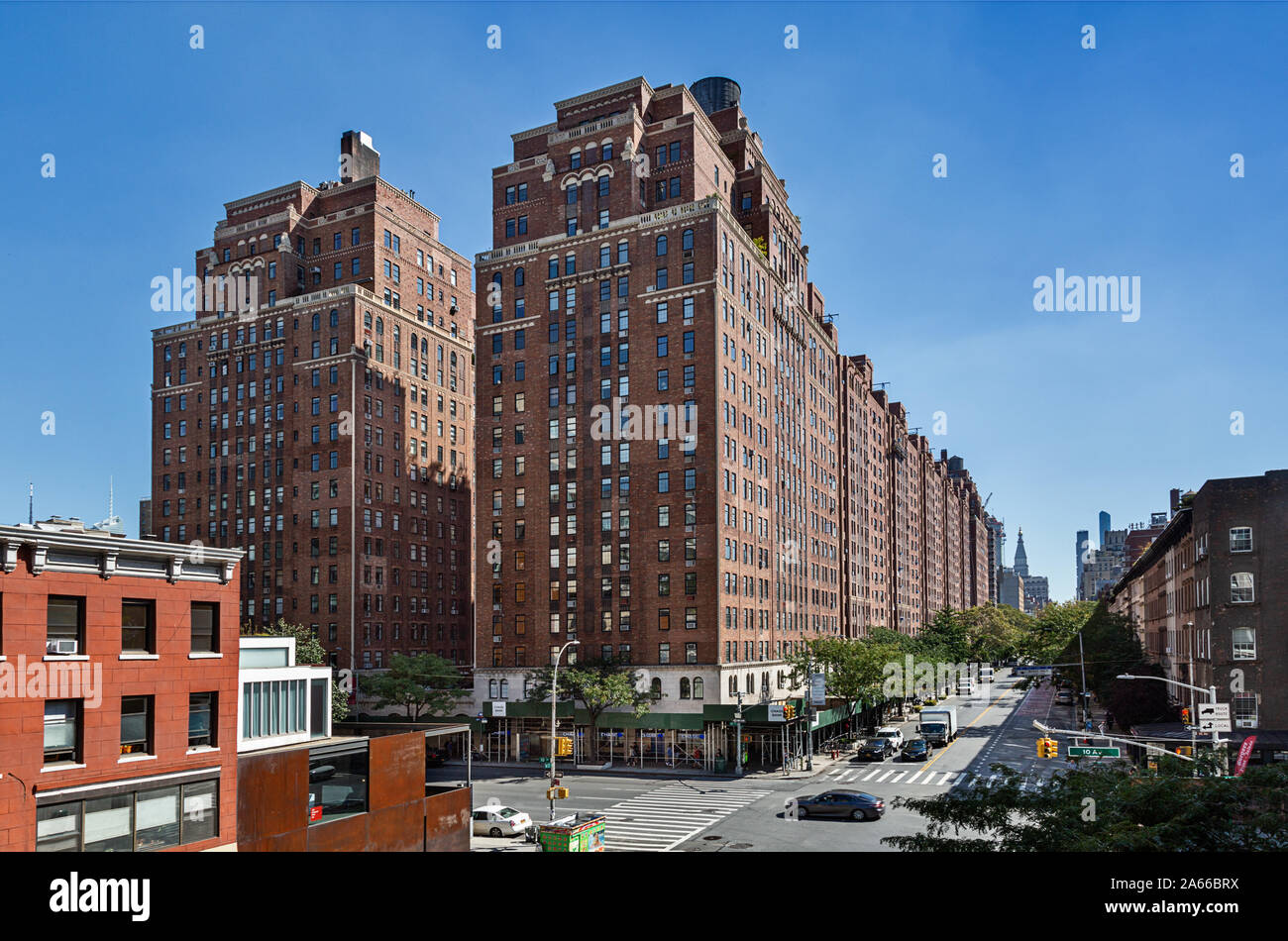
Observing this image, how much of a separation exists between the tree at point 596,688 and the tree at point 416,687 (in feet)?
27.3

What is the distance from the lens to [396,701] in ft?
252

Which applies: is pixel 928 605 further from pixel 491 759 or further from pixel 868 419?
pixel 491 759

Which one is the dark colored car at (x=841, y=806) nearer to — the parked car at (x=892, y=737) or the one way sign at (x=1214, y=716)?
the one way sign at (x=1214, y=716)

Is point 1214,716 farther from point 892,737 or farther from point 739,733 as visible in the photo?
point 892,737

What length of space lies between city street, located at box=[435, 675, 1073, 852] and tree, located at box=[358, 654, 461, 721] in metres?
6.27

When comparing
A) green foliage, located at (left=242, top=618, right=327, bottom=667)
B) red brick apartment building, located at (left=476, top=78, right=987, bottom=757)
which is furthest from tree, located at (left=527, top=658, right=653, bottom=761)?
green foliage, located at (left=242, top=618, right=327, bottom=667)

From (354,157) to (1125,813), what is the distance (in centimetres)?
10690

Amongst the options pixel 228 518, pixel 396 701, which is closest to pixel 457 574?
pixel 228 518

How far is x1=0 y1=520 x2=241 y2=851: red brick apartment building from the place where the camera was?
82.7ft

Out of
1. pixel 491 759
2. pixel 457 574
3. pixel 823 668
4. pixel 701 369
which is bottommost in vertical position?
pixel 491 759

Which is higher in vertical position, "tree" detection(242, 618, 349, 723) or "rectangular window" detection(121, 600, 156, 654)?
"rectangular window" detection(121, 600, 156, 654)

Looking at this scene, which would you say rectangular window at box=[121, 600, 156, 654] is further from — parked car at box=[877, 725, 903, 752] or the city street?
parked car at box=[877, 725, 903, 752]

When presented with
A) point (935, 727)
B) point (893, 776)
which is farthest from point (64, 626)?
point (935, 727)
